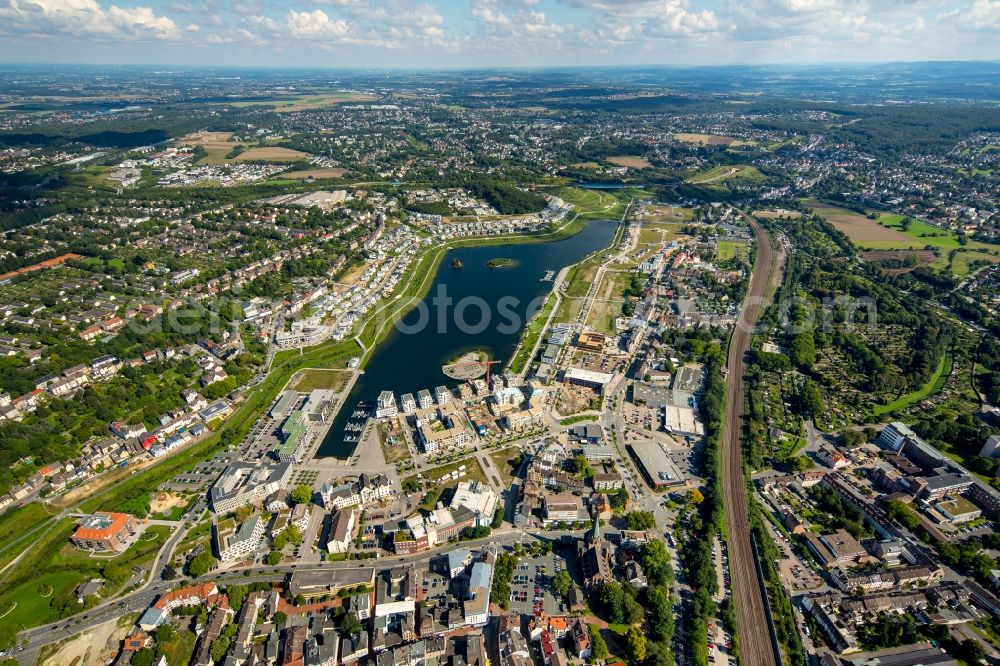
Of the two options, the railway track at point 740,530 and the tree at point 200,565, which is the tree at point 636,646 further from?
the tree at point 200,565

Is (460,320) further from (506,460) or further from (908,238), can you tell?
(908,238)

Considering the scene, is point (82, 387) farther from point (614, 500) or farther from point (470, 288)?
point (614, 500)

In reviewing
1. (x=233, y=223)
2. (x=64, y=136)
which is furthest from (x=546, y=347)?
(x=64, y=136)

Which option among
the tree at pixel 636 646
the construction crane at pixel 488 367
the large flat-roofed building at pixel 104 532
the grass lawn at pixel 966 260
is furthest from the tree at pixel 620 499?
the grass lawn at pixel 966 260

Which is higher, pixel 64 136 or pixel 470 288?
pixel 64 136

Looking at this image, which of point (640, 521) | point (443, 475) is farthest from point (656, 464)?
point (443, 475)

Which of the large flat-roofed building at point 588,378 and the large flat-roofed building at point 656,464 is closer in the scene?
the large flat-roofed building at point 656,464

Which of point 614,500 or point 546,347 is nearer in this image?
point 614,500
